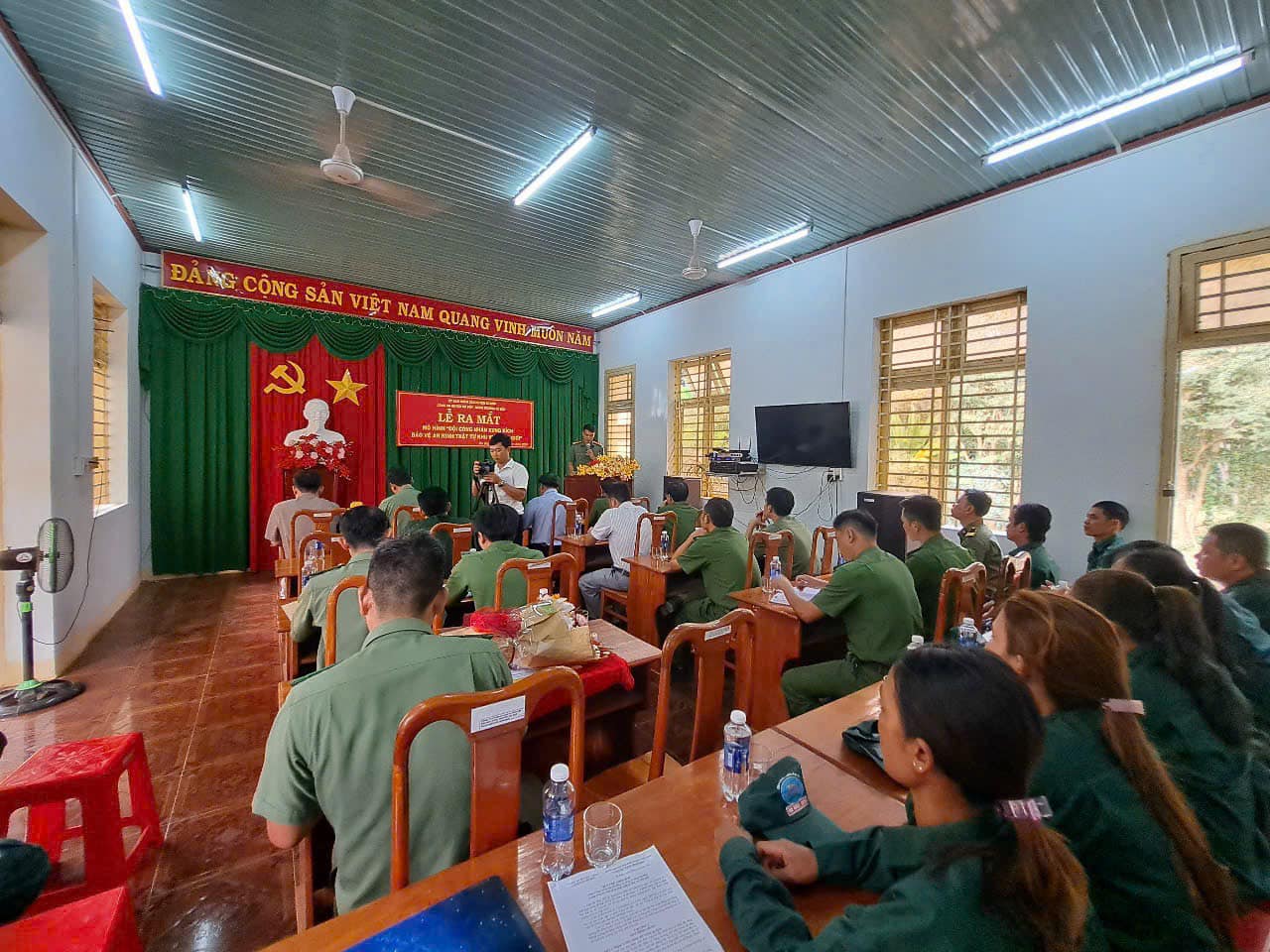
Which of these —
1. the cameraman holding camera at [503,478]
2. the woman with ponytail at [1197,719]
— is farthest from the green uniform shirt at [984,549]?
the cameraman holding camera at [503,478]

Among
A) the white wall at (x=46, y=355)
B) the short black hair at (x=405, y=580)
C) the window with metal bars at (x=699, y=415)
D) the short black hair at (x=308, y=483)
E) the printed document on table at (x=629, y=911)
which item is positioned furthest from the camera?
the window with metal bars at (x=699, y=415)

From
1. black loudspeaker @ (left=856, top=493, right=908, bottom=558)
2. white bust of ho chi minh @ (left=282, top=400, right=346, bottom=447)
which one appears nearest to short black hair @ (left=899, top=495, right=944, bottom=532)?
black loudspeaker @ (left=856, top=493, right=908, bottom=558)

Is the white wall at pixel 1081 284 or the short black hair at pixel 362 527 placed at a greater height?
the white wall at pixel 1081 284

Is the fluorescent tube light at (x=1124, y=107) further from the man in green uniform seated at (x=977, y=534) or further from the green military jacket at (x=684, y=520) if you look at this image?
the green military jacket at (x=684, y=520)

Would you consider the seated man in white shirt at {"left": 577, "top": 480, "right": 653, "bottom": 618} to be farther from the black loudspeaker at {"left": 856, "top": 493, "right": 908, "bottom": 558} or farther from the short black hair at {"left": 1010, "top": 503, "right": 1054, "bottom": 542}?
the short black hair at {"left": 1010, "top": 503, "right": 1054, "bottom": 542}

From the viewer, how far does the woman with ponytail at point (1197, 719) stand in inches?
43.5

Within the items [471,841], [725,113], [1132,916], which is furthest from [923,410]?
[471,841]

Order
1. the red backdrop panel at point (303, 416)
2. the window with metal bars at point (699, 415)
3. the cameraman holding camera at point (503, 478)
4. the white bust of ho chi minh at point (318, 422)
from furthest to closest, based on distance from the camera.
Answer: the window with metal bars at point (699, 415) → the white bust of ho chi minh at point (318, 422) → the red backdrop panel at point (303, 416) → the cameraman holding camera at point (503, 478)

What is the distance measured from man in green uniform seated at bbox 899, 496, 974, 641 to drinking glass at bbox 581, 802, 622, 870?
91.5 inches

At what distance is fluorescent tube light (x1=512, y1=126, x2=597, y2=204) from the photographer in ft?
11.3

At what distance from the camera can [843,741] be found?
140 centimetres

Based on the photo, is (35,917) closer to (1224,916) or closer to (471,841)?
(471,841)

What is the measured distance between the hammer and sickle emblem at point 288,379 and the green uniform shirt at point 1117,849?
7.15 meters

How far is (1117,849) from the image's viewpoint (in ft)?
2.97
